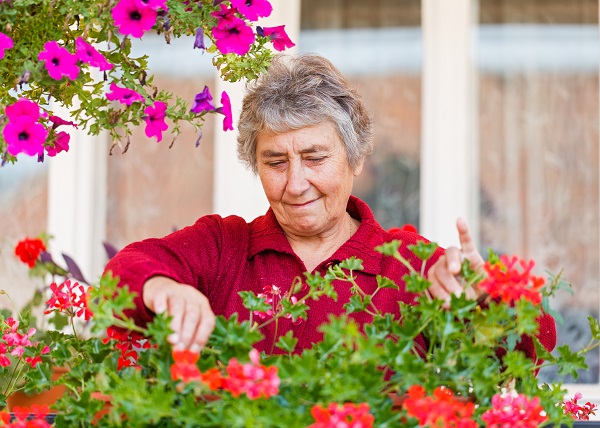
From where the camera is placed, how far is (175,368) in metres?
1.12

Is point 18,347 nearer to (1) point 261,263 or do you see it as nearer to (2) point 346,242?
(1) point 261,263

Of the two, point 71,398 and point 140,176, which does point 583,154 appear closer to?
point 140,176

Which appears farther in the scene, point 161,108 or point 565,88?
point 565,88

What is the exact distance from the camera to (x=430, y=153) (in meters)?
4.00

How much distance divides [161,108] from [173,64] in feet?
9.08

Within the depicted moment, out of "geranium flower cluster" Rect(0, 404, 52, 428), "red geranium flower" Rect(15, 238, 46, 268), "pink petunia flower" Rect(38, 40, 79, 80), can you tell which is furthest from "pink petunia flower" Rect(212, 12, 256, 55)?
"red geranium flower" Rect(15, 238, 46, 268)

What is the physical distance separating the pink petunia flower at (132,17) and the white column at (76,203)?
8.67ft

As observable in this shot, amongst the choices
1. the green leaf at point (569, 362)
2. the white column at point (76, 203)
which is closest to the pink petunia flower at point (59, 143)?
the green leaf at point (569, 362)

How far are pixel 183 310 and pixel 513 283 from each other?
0.47 metres

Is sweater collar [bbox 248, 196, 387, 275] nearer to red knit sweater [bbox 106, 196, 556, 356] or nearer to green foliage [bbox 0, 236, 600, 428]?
red knit sweater [bbox 106, 196, 556, 356]

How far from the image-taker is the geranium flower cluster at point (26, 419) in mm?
1201

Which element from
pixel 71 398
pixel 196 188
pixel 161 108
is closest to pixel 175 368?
pixel 71 398

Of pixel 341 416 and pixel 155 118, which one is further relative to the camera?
pixel 155 118

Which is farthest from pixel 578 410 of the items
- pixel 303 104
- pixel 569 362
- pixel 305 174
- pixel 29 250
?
pixel 29 250
